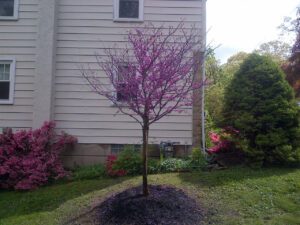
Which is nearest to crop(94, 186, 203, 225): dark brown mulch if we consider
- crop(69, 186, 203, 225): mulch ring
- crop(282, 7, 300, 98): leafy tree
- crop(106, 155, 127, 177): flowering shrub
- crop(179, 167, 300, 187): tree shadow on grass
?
crop(69, 186, 203, 225): mulch ring

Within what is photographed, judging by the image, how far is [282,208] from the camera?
278 inches

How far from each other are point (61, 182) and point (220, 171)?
157 inches

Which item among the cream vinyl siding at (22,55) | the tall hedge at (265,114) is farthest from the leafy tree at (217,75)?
the cream vinyl siding at (22,55)

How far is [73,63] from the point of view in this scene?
11445mm

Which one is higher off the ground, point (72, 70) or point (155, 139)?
point (72, 70)

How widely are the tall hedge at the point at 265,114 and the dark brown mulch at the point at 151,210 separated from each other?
294 cm

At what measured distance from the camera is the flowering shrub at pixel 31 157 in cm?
965

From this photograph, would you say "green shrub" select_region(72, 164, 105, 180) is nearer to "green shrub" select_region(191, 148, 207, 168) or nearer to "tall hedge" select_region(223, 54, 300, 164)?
"green shrub" select_region(191, 148, 207, 168)

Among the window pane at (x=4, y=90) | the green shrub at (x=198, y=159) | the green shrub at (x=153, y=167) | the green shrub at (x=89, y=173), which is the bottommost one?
the green shrub at (x=89, y=173)

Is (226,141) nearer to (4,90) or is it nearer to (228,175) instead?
(228,175)

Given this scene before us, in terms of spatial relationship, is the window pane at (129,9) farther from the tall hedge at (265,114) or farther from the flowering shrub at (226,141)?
the flowering shrub at (226,141)

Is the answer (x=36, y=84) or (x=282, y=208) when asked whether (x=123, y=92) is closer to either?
(x=282, y=208)

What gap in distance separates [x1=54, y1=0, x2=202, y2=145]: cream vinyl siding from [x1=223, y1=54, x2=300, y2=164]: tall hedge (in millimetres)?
1868

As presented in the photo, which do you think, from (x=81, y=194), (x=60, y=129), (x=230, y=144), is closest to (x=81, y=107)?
(x=60, y=129)
